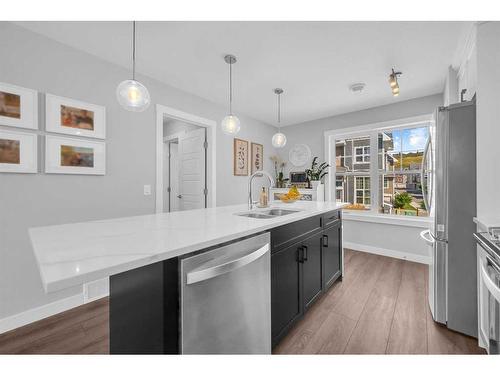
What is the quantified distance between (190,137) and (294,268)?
9.99 ft

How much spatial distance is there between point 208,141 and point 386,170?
3042 millimetres

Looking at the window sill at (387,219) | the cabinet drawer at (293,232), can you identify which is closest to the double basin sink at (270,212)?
the cabinet drawer at (293,232)

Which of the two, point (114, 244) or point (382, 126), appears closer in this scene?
point (114, 244)

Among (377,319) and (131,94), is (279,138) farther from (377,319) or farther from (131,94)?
(377,319)

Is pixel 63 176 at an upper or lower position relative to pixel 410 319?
upper

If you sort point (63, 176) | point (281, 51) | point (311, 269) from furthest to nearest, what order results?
point (281, 51) → point (63, 176) → point (311, 269)

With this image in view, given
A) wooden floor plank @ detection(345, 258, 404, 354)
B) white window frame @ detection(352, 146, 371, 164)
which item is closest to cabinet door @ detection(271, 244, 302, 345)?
wooden floor plank @ detection(345, 258, 404, 354)

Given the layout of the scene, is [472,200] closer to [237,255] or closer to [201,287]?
[237,255]

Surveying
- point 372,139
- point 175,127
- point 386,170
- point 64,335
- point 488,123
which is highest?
point 175,127

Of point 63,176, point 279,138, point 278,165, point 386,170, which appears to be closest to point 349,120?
point 386,170

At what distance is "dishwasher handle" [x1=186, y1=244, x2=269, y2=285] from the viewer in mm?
986

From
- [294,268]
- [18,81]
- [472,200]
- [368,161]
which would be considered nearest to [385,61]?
[472,200]

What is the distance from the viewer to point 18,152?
1933 millimetres

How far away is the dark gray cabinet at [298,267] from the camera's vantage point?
5.05ft
